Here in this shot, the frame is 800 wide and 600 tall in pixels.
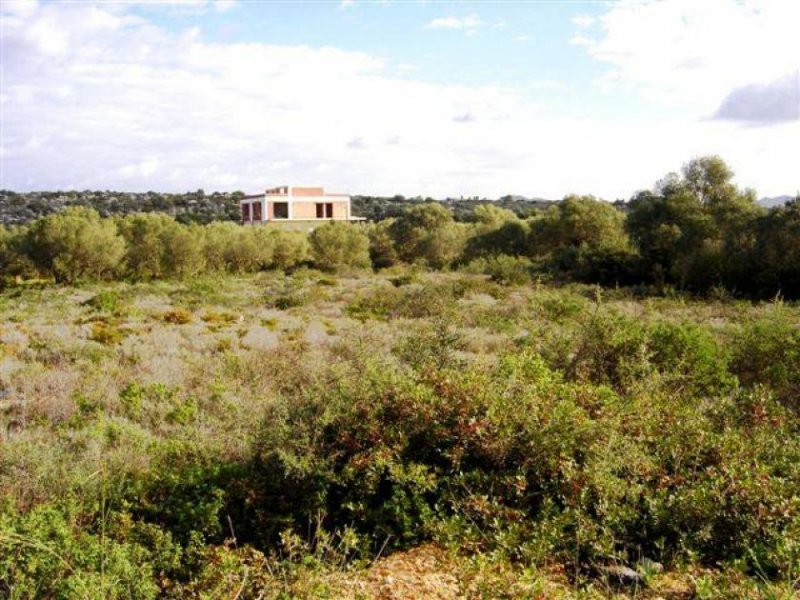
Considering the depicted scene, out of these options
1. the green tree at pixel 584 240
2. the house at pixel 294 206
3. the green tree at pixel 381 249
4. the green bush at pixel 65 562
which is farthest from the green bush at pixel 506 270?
the house at pixel 294 206

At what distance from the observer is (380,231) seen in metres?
48.7

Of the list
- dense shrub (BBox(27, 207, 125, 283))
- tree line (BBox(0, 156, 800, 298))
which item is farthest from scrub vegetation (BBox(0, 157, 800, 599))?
dense shrub (BBox(27, 207, 125, 283))

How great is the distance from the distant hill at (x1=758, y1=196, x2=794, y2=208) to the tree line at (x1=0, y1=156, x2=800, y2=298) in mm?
483

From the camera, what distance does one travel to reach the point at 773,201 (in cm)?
2827

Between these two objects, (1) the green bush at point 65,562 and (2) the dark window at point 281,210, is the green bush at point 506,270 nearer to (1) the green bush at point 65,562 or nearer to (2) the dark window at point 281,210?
(1) the green bush at point 65,562

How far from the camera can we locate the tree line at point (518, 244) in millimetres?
25562

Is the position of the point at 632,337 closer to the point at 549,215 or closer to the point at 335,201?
the point at 549,215

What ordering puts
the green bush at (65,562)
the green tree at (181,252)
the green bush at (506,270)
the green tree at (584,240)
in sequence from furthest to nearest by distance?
the green tree at (181,252) → the green tree at (584,240) → the green bush at (506,270) → the green bush at (65,562)

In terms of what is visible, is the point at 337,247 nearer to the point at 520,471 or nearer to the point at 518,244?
the point at 518,244

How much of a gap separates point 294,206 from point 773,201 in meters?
49.7

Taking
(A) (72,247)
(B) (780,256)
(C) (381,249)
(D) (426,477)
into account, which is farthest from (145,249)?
(D) (426,477)

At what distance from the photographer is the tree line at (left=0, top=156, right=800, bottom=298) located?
25.6 meters

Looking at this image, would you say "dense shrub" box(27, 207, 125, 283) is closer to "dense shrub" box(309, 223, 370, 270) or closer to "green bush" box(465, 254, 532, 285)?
"dense shrub" box(309, 223, 370, 270)

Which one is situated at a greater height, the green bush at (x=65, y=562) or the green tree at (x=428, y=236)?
the green tree at (x=428, y=236)
